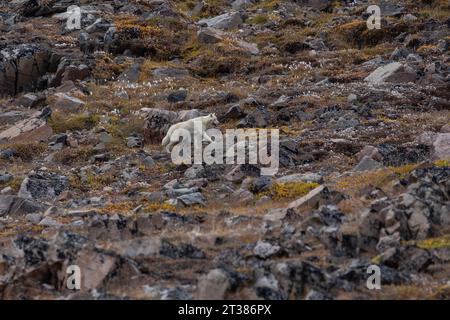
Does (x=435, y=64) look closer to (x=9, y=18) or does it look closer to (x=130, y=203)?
(x=130, y=203)

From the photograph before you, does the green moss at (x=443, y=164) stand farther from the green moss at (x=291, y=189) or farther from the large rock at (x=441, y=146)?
the green moss at (x=291, y=189)

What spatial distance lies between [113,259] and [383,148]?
10190 mm

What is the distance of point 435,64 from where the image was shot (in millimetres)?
27797

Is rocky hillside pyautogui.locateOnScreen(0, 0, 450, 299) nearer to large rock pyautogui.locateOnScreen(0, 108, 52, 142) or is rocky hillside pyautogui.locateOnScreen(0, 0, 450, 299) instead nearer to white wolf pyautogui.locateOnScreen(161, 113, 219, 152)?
large rock pyautogui.locateOnScreen(0, 108, 52, 142)

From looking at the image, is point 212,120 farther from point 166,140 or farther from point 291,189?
point 291,189

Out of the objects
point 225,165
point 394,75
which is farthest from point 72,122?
point 394,75

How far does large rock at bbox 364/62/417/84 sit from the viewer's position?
88.2 ft

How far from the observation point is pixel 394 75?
27.0m

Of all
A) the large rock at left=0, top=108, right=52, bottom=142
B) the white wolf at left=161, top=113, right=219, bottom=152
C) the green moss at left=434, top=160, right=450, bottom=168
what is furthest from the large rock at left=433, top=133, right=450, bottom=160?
the large rock at left=0, top=108, right=52, bottom=142

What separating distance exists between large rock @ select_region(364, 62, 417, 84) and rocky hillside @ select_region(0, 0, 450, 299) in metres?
0.08
